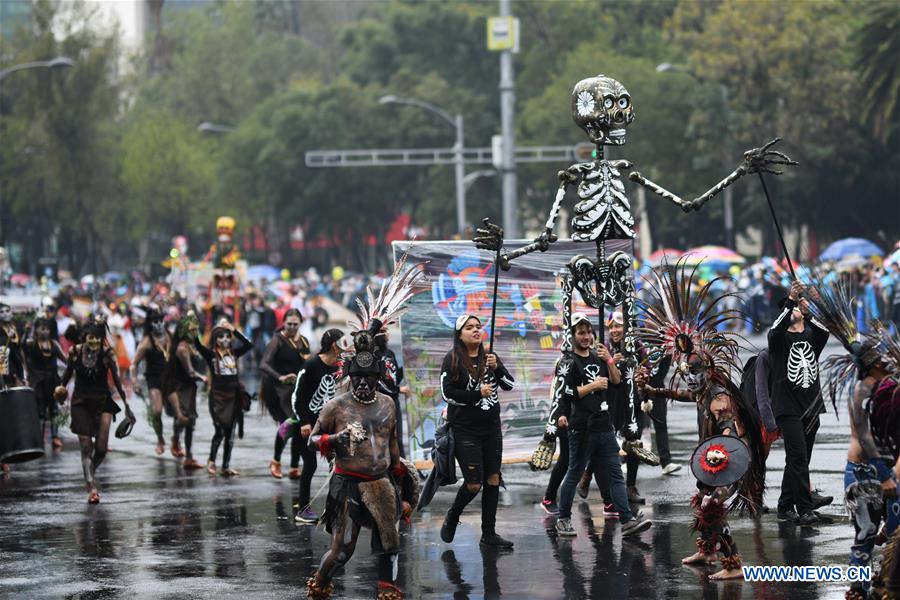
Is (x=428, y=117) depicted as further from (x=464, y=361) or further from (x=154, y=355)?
(x=464, y=361)

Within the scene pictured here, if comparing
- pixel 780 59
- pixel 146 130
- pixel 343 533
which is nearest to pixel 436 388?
pixel 343 533

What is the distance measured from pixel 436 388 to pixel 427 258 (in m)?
1.22

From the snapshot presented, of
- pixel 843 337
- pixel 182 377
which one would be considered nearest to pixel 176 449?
pixel 182 377

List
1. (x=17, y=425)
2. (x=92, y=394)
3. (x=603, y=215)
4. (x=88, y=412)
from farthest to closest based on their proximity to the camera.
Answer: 1. (x=88, y=412)
2. (x=92, y=394)
3. (x=17, y=425)
4. (x=603, y=215)

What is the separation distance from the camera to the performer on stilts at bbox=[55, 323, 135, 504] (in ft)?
50.1

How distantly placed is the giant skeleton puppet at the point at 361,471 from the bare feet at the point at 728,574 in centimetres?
199

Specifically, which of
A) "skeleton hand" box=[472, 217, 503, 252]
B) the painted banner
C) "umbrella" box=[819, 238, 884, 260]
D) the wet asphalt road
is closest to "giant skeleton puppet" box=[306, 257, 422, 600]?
the wet asphalt road

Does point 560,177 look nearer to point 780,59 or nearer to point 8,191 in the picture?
point 780,59

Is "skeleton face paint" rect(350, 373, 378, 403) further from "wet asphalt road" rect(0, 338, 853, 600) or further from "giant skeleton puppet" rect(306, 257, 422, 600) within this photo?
"wet asphalt road" rect(0, 338, 853, 600)

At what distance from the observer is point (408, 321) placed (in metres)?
15.3

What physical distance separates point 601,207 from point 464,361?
7.05 ft

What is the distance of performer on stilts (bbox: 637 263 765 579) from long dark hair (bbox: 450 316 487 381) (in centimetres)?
118

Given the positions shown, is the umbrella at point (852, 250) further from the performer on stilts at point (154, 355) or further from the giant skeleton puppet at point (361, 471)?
the giant skeleton puppet at point (361, 471)

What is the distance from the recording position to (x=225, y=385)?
55.8 ft
